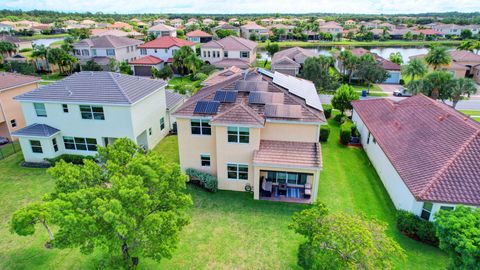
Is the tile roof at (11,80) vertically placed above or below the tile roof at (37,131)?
above

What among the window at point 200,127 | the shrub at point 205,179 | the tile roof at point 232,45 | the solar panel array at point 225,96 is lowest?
the shrub at point 205,179

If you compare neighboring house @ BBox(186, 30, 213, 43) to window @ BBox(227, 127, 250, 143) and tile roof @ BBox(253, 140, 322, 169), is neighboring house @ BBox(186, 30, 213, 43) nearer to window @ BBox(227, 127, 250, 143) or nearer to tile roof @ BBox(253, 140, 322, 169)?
tile roof @ BBox(253, 140, 322, 169)

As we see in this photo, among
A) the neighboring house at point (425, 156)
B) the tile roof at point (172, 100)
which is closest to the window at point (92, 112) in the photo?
the tile roof at point (172, 100)

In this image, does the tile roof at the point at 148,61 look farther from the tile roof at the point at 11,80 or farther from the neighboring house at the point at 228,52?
the tile roof at the point at 11,80

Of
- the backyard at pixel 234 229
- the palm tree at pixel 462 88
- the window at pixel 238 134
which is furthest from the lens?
the palm tree at pixel 462 88

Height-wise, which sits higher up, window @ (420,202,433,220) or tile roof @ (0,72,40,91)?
tile roof @ (0,72,40,91)

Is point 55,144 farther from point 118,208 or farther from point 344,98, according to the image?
point 344,98

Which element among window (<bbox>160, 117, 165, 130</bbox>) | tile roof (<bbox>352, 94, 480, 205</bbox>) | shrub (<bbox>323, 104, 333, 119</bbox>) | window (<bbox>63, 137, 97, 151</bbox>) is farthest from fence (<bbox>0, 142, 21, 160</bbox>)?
shrub (<bbox>323, 104, 333, 119</bbox>)
